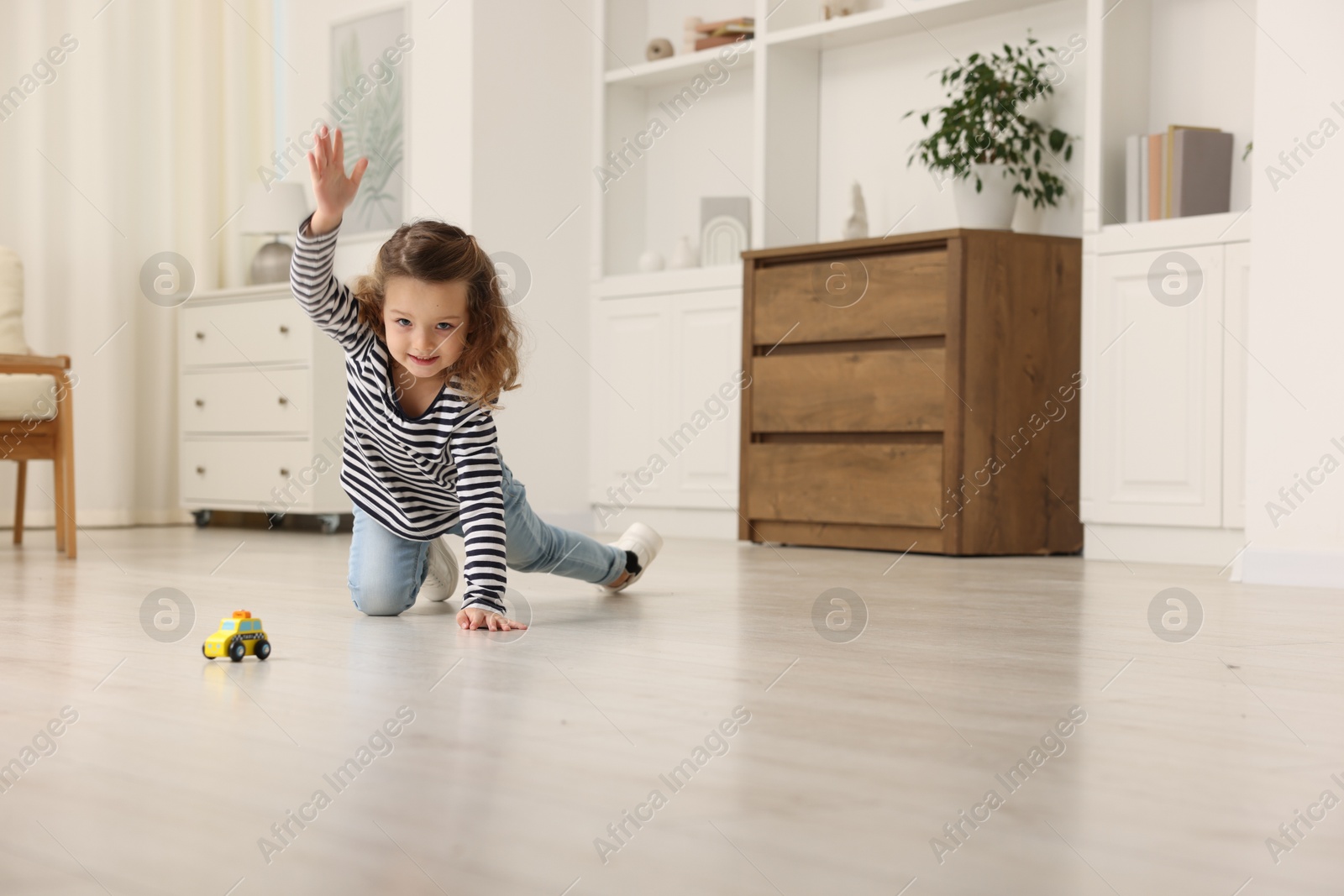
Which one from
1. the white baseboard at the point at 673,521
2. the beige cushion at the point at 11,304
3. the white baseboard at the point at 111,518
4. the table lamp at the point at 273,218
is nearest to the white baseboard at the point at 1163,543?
the white baseboard at the point at 673,521

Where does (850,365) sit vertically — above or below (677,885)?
above

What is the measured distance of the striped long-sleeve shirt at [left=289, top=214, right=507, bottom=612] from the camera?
6.33 ft

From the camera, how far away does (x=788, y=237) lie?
A: 4.58 m

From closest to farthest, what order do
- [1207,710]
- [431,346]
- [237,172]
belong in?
[1207,710], [431,346], [237,172]

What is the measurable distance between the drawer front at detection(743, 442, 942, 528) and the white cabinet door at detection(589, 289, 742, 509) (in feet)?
1.18

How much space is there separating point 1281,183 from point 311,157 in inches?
82.9

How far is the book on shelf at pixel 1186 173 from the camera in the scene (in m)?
3.51

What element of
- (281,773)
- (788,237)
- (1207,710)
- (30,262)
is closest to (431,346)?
(281,773)

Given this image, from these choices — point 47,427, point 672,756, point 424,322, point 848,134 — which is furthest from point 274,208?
point 672,756

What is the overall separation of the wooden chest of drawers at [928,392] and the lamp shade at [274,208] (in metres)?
1.88

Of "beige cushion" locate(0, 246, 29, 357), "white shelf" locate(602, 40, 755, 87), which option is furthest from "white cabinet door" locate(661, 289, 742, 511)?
"beige cushion" locate(0, 246, 29, 357)

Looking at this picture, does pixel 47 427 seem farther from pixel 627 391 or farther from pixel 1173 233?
pixel 1173 233

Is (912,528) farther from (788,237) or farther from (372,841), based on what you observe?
(372,841)

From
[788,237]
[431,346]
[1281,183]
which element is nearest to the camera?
[431,346]
